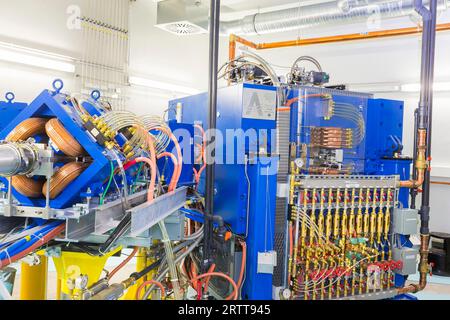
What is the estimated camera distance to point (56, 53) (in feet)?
15.4

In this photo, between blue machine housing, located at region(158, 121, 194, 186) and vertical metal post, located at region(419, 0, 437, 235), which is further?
vertical metal post, located at region(419, 0, 437, 235)

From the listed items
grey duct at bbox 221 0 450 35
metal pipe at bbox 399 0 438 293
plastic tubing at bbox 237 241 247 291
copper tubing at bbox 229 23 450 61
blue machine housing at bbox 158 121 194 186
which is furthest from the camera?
copper tubing at bbox 229 23 450 61

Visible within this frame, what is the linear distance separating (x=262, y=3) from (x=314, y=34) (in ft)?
3.22

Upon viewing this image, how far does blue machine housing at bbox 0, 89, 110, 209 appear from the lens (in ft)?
5.18

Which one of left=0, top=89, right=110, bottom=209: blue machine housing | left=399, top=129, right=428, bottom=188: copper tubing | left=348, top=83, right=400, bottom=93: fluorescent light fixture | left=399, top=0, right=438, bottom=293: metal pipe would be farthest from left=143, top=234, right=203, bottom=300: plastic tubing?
left=348, top=83, right=400, bottom=93: fluorescent light fixture

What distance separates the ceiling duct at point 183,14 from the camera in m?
4.88

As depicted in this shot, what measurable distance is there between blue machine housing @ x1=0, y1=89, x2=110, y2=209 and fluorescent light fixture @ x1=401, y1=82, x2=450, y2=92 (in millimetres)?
4759

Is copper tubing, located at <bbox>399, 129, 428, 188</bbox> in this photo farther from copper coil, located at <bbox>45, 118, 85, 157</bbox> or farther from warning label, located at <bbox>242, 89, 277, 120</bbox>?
copper coil, located at <bbox>45, 118, 85, 157</bbox>

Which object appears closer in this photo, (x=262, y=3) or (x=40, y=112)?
(x=40, y=112)

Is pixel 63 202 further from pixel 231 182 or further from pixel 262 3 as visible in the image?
pixel 262 3

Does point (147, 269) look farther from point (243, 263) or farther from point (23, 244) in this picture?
point (23, 244)

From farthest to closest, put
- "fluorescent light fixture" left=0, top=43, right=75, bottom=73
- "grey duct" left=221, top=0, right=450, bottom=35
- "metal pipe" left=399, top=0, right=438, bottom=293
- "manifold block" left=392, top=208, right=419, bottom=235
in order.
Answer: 1. "grey duct" left=221, top=0, right=450, bottom=35
2. "fluorescent light fixture" left=0, top=43, right=75, bottom=73
3. "metal pipe" left=399, top=0, right=438, bottom=293
4. "manifold block" left=392, top=208, right=419, bottom=235
